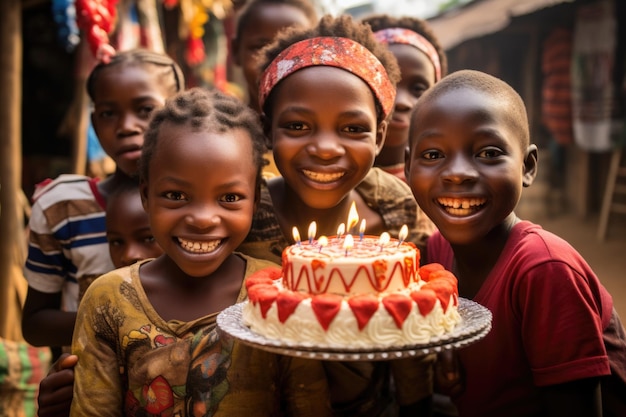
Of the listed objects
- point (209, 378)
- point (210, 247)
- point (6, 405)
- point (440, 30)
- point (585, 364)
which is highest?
point (440, 30)

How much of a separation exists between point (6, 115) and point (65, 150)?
455 centimetres

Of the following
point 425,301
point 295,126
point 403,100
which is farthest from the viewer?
point 403,100

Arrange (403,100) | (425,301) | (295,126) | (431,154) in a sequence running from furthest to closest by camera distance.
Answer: (403,100) < (295,126) < (431,154) < (425,301)

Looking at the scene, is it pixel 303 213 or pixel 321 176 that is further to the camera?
pixel 303 213

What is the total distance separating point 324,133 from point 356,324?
3.43ft

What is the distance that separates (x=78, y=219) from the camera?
10.3ft

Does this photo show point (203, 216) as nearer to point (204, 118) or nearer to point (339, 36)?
point (204, 118)

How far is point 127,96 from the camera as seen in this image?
3.25m

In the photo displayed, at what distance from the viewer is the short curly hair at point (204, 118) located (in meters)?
2.44

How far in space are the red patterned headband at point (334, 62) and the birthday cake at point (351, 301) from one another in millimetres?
933

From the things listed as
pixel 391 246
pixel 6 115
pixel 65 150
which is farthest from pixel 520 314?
pixel 65 150

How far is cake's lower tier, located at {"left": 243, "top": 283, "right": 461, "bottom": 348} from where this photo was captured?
6.31 ft

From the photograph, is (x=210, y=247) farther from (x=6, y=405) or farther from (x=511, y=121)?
(x=6, y=405)

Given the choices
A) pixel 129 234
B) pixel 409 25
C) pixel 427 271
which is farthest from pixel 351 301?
pixel 409 25
